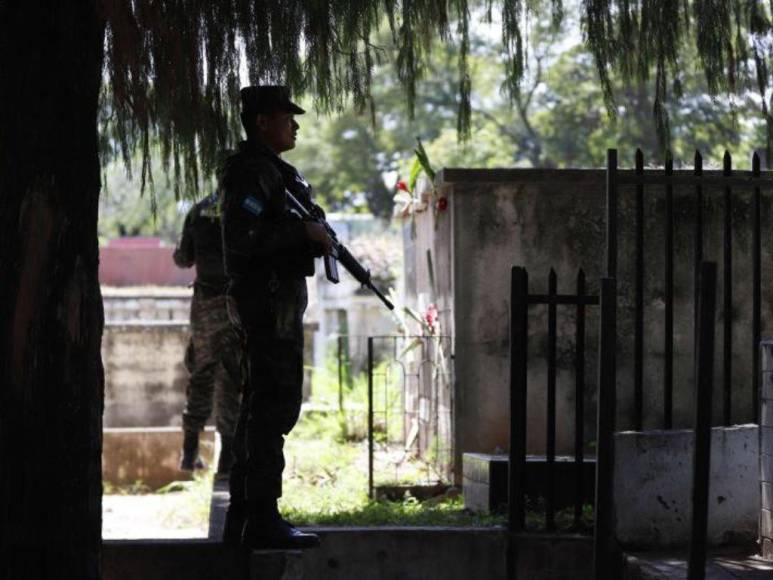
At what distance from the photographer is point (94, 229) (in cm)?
530

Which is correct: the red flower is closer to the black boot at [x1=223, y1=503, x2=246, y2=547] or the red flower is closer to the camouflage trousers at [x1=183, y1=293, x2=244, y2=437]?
the camouflage trousers at [x1=183, y1=293, x2=244, y2=437]

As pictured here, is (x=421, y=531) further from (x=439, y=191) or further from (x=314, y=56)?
(x=439, y=191)

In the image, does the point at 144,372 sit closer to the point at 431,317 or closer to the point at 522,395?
the point at 431,317

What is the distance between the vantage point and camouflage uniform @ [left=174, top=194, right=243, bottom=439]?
902 centimetres

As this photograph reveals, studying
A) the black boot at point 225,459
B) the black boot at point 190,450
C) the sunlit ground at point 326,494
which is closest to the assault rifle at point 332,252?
the sunlit ground at point 326,494

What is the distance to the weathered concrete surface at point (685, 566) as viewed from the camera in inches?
230

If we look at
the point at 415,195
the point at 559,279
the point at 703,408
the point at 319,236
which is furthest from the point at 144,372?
the point at 703,408

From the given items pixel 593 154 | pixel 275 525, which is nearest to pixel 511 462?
pixel 275 525

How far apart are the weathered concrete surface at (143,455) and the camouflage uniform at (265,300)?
8736mm

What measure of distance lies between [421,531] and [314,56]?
2.35 m

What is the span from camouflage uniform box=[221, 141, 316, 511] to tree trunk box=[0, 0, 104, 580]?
680 millimetres

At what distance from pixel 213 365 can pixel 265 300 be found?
12.0 feet

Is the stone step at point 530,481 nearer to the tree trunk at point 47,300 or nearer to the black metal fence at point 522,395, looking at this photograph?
the black metal fence at point 522,395

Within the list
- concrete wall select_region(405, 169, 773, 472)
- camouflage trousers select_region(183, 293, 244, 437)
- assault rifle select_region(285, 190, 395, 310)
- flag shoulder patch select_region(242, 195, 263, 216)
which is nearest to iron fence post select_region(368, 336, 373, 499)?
concrete wall select_region(405, 169, 773, 472)
